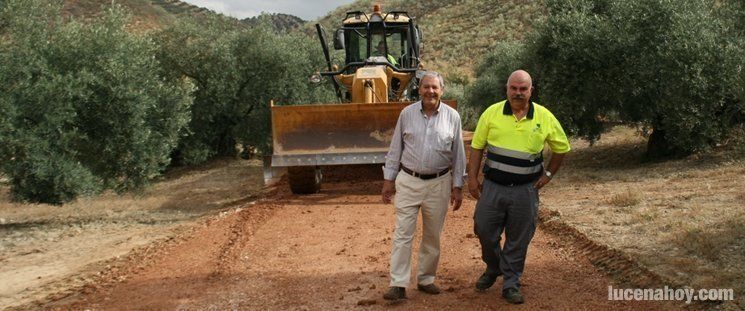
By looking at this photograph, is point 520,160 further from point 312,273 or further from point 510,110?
Result: point 312,273

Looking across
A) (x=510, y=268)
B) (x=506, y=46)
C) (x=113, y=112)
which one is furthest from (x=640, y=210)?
(x=506, y=46)

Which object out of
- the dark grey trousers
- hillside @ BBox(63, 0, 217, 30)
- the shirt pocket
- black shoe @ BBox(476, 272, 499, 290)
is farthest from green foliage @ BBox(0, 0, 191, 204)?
hillside @ BBox(63, 0, 217, 30)

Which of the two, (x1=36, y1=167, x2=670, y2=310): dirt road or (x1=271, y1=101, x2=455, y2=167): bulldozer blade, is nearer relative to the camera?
(x1=36, y1=167, x2=670, y2=310): dirt road

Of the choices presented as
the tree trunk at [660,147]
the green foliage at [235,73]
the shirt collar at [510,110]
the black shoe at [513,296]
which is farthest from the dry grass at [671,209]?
the green foliage at [235,73]

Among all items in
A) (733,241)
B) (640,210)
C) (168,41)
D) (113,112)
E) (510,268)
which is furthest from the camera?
(168,41)

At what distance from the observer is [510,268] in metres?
5.32

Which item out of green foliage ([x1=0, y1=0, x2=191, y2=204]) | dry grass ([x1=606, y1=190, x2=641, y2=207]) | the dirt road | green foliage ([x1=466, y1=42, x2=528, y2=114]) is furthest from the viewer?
green foliage ([x1=466, y1=42, x2=528, y2=114])

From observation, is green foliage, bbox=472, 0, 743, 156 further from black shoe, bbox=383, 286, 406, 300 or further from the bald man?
black shoe, bbox=383, 286, 406, 300

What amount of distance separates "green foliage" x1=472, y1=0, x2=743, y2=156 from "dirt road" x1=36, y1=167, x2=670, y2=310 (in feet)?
19.4

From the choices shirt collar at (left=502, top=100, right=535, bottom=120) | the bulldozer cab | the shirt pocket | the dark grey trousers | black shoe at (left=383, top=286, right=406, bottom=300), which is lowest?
black shoe at (left=383, top=286, right=406, bottom=300)

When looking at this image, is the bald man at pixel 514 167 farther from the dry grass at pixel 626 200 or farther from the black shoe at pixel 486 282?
the dry grass at pixel 626 200

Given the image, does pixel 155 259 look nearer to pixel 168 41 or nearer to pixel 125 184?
pixel 125 184

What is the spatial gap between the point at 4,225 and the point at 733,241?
11215 millimetres

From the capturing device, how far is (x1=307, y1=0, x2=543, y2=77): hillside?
44.4 m
